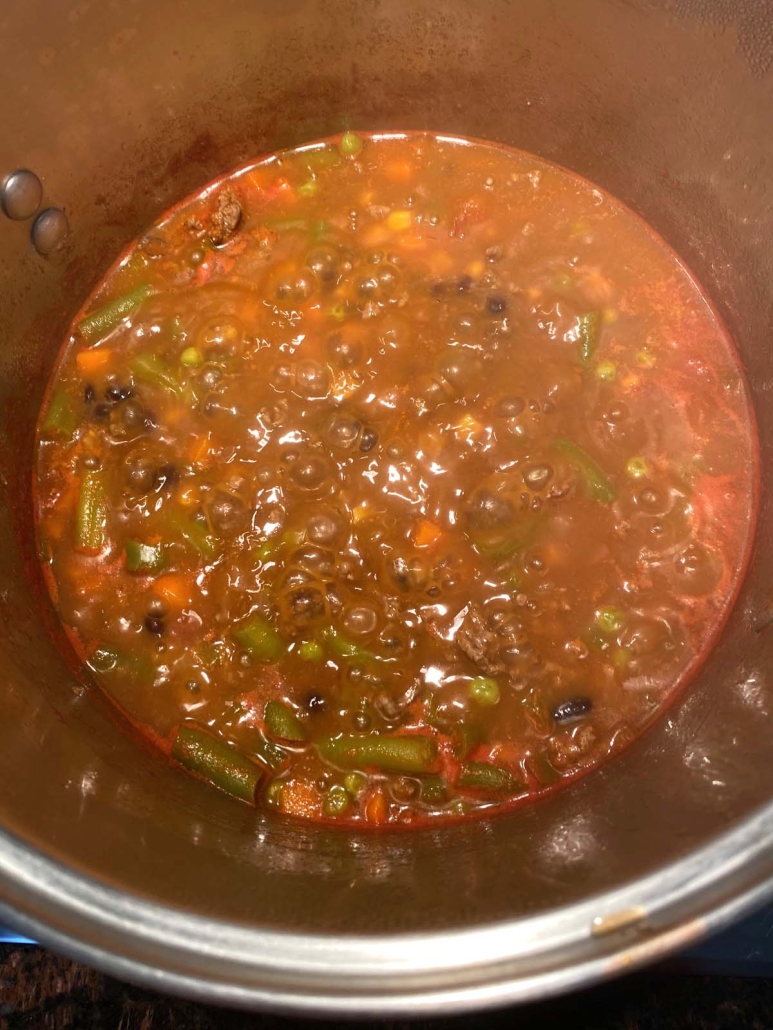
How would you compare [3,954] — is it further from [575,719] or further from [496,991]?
[575,719]

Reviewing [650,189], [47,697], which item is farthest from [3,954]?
[650,189]

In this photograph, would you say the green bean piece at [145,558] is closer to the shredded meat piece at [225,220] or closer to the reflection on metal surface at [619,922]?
the shredded meat piece at [225,220]

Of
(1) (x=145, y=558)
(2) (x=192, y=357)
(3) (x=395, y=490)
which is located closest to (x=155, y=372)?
(2) (x=192, y=357)

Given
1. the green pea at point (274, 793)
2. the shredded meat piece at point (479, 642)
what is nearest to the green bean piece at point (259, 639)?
the green pea at point (274, 793)

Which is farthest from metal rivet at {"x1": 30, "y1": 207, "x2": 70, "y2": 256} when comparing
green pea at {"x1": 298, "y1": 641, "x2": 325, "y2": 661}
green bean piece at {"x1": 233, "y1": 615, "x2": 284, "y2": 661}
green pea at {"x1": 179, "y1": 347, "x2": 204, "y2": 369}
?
green pea at {"x1": 298, "y1": 641, "x2": 325, "y2": 661}

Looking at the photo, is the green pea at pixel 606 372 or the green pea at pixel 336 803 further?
the green pea at pixel 606 372

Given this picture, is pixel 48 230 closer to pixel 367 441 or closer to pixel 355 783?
pixel 367 441
